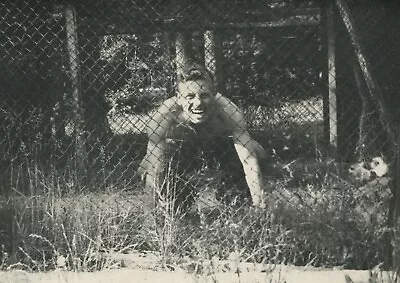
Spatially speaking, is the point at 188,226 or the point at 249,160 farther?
the point at 249,160

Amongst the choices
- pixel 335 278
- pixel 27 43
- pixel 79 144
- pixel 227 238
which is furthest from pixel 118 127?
pixel 335 278

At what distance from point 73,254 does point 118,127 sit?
1.16 meters

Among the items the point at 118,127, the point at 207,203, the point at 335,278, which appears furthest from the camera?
the point at 118,127

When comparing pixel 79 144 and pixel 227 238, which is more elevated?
pixel 79 144

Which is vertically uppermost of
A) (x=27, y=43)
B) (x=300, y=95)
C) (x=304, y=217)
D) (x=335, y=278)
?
(x=27, y=43)

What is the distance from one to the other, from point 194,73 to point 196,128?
414 mm

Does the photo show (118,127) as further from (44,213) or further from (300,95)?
(300,95)

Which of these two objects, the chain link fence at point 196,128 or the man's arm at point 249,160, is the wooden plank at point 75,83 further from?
the man's arm at point 249,160

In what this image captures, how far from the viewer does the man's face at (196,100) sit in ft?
16.9

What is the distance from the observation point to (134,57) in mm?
5188

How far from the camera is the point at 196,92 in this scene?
16.9 ft

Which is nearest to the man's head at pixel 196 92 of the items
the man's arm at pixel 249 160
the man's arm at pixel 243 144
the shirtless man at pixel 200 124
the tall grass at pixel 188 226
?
the shirtless man at pixel 200 124

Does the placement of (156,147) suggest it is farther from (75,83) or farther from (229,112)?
(75,83)

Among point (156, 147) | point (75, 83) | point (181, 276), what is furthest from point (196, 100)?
point (181, 276)
